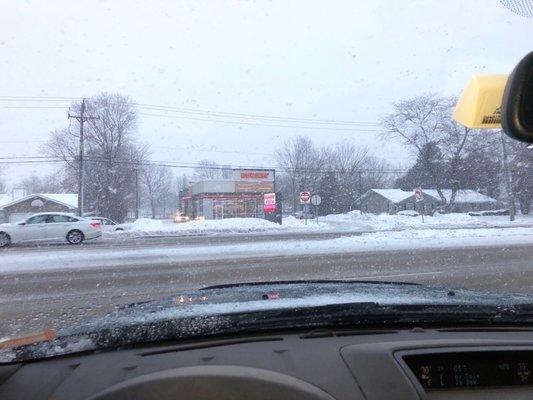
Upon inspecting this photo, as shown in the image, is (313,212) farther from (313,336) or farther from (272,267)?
(313,336)

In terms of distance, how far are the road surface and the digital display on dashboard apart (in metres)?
5.86

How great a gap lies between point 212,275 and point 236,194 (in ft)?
117

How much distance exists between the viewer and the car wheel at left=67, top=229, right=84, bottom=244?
21281 mm

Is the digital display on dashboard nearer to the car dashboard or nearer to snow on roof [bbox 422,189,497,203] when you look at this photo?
the car dashboard

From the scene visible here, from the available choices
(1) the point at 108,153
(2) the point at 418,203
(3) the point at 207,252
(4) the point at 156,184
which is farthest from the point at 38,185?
(3) the point at 207,252

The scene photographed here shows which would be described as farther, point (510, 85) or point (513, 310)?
point (513, 310)

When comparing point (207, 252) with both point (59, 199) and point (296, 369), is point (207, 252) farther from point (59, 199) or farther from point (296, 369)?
point (59, 199)

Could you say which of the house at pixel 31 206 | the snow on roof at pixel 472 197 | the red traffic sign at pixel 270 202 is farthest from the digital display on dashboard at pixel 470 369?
the snow on roof at pixel 472 197

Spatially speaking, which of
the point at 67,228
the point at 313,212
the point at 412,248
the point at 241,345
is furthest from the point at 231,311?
the point at 313,212

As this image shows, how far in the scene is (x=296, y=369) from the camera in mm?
1575

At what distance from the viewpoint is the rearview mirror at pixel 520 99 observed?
5.76 ft

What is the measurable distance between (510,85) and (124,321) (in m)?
1.70

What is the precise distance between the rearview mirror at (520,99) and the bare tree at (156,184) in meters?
84.5

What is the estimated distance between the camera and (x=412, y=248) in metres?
15.9
